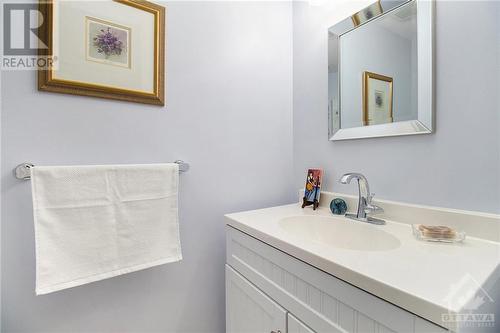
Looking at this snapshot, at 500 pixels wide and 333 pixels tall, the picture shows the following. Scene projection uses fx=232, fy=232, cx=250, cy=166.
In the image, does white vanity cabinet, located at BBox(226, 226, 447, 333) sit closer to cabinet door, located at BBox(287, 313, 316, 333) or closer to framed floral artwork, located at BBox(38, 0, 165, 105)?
cabinet door, located at BBox(287, 313, 316, 333)

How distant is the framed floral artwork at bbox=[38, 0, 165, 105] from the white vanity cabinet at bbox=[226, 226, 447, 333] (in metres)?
0.69

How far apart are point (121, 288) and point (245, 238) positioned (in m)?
0.51

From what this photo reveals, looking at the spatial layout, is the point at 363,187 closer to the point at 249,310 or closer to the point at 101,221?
the point at 249,310

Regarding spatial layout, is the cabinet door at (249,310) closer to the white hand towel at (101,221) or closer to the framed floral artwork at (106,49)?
the white hand towel at (101,221)

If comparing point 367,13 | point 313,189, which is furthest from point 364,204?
point 367,13

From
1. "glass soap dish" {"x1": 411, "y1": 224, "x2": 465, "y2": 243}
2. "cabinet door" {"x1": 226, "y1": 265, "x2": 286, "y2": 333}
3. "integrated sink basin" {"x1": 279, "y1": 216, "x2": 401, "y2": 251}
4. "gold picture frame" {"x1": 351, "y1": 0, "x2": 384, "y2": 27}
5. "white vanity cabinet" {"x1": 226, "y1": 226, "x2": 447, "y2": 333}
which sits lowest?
"cabinet door" {"x1": 226, "y1": 265, "x2": 286, "y2": 333}

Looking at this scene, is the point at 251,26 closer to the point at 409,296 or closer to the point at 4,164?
the point at 4,164

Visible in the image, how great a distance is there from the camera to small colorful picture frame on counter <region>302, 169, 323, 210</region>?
110 centimetres

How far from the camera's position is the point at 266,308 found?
752 mm

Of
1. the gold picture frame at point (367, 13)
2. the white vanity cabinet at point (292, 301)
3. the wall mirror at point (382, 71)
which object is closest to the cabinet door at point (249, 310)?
the white vanity cabinet at point (292, 301)

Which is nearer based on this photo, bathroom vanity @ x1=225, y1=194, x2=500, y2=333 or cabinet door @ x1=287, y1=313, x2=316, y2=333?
bathroom vanity @ x1=225, y1=194, x2=500, y2=333

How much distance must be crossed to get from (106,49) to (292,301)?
105cm

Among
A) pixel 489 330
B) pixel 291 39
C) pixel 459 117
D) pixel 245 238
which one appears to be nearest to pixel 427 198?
pixel 459 117

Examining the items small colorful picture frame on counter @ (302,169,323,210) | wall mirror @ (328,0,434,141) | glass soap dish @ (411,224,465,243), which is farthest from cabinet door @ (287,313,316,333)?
wall mirror @ (328,0,434,141)
